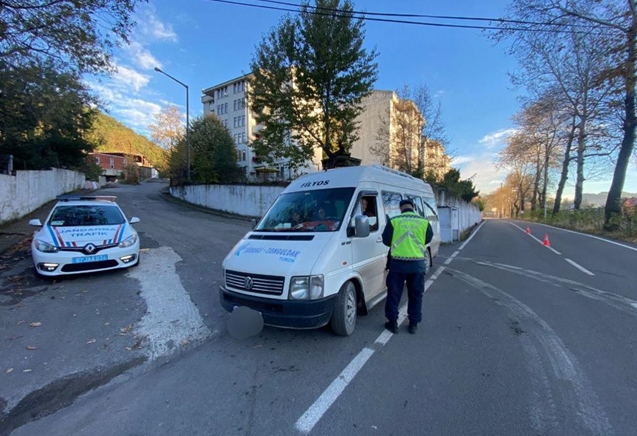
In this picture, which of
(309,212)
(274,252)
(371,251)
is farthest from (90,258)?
(371,251)

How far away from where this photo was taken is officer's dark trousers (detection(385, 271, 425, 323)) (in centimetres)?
411

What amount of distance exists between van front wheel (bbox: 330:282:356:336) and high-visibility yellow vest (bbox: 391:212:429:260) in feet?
2.65

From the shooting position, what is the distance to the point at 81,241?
602 cm

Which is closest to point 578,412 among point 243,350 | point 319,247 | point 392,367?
point 392,367

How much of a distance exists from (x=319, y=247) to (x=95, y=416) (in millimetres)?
2606

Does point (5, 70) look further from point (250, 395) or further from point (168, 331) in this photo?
point (250, 395)

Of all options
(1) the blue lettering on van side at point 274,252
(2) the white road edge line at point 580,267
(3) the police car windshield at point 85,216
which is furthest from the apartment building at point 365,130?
(1) the blue lettering on van side at point 274,252

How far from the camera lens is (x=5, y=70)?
8484 millimetres

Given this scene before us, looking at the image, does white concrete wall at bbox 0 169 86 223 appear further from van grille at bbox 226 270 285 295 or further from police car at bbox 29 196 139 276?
van grille at bbox 226 270 285 295

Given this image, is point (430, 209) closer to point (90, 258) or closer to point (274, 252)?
point (274, 252)

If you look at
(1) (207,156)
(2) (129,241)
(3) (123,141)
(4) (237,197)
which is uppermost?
(3) (123,141)

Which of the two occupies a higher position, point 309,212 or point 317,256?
point 309,212

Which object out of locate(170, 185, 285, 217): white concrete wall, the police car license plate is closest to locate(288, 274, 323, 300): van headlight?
the police car license plate

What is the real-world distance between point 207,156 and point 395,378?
27.5m
